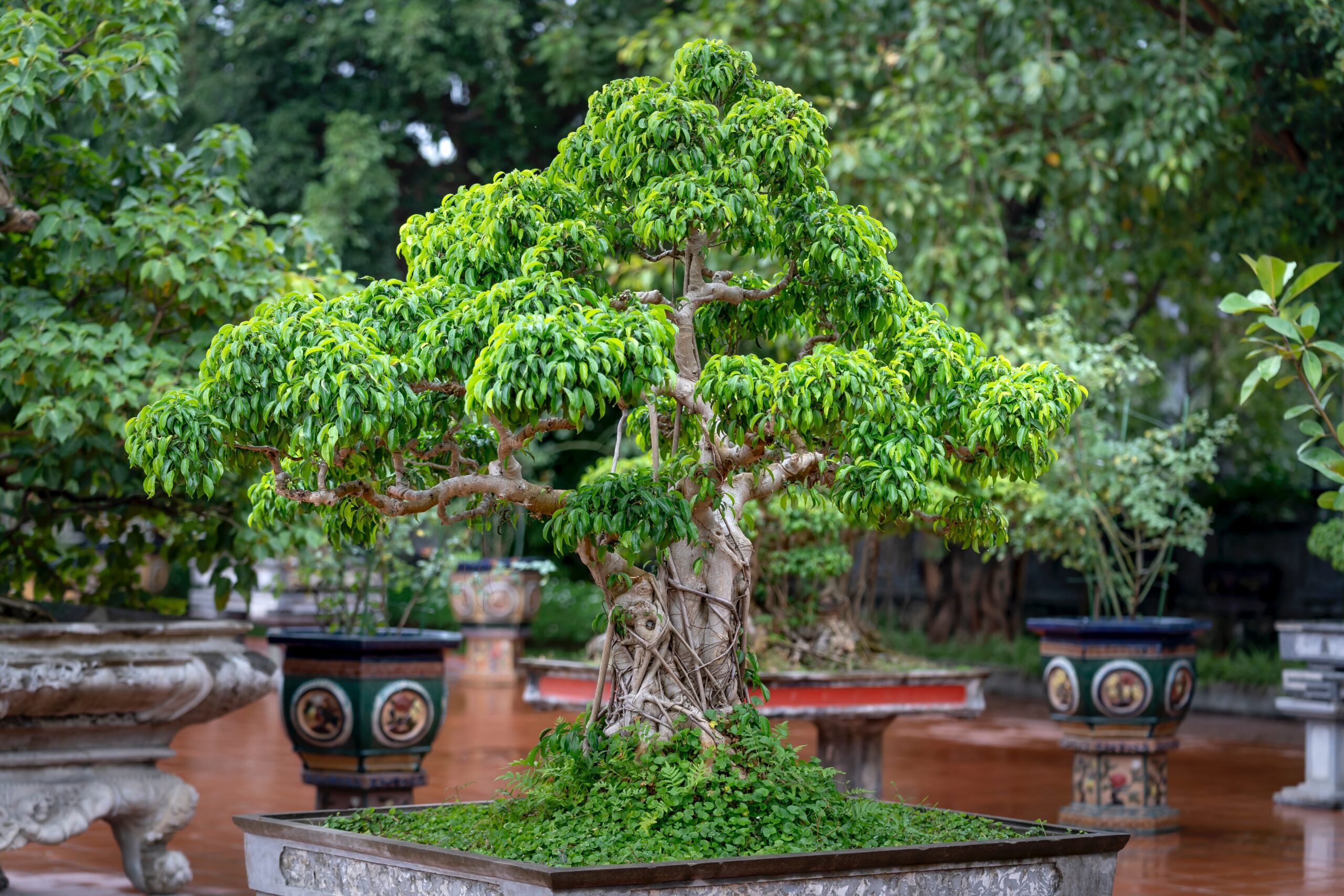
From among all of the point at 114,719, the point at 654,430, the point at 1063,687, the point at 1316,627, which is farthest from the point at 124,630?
the point at 1316,627

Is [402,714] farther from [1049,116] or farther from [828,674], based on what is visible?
[1049,116]

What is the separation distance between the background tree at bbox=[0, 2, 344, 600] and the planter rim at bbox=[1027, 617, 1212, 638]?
4.17m

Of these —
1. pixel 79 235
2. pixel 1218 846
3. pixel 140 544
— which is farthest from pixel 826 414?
pixel 1218 846

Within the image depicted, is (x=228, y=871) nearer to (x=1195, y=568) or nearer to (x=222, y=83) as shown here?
(x=222, y=83)

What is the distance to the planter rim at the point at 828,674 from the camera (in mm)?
7602

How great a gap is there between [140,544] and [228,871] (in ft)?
4.67

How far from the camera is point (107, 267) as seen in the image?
5.84 meters

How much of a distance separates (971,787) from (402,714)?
13.8ft

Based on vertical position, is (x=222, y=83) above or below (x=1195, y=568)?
above

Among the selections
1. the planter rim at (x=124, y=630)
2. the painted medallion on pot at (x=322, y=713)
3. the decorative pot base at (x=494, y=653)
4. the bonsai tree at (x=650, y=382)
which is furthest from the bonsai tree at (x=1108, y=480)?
the decorative pot base at (x=494, y=653)

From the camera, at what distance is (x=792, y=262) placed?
416 centimetres

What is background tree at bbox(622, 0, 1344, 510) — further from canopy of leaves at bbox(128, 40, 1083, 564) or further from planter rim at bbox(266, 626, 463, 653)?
canopy of leaves at bbox(128, 40, 1083, 564)

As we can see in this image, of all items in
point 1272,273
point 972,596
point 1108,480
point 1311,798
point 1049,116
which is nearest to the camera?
point 1272,273

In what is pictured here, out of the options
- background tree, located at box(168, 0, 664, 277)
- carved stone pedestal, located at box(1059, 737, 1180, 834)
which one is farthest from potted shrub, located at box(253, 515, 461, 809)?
background tree, located at box(168, 0, 664, 277)
